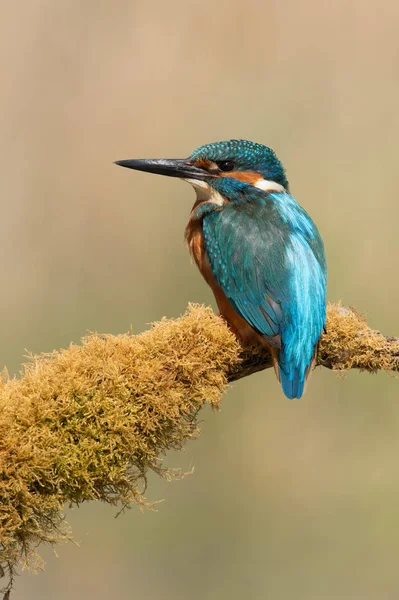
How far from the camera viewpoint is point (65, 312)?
3396 millimetres

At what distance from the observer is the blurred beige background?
320cm

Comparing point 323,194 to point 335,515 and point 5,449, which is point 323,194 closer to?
point 335,515

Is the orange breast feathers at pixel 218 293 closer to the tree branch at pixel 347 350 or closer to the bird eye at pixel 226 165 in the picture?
the tree branch at pixel 347 350

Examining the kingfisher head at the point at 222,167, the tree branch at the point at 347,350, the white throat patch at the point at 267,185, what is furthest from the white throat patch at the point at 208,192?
the tree branch at the point at 347,350

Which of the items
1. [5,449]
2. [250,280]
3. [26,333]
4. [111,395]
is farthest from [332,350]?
[26,333]

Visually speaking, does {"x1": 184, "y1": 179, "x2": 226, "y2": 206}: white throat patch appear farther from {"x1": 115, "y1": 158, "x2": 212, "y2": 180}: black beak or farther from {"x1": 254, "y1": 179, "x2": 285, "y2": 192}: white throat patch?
{"x1": 254, "y1": 179, "x2": 285, "y2": 192}: white throat patch

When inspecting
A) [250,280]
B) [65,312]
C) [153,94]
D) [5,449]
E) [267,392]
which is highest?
[153,94]

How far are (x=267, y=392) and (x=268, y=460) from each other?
30cm

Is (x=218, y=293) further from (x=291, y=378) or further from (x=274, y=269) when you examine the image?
(x=291, y=378)

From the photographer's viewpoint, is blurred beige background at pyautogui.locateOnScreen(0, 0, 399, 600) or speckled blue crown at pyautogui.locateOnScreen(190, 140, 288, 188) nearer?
speckled blue crown at pyautogui.locateOnScreen(190, 140, 288, 188)

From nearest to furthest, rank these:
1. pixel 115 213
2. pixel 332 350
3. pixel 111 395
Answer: pixel 111 395 < pixel 332 350 < pixel 115 213

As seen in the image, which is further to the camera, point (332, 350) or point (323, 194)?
point (323, 194)

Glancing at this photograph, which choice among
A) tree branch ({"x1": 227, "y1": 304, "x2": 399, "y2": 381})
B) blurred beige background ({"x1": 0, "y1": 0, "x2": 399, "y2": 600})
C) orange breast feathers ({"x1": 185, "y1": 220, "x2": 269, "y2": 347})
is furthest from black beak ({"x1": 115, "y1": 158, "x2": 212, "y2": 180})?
blurred beige background ({"x1": 0, "y1": 0, "x2": 399, "y2": 600})

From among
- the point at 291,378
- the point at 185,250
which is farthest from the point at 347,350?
the point at 185,250
